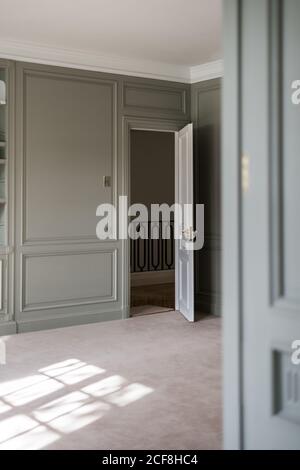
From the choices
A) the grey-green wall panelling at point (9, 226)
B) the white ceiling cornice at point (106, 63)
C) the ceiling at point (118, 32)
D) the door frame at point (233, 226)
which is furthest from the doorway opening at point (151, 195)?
the door frame at point (233, 226)

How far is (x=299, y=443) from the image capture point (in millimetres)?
1574

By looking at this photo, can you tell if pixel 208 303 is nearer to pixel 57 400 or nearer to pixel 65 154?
pixel 65 154

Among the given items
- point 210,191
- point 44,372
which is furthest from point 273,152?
point 210,191

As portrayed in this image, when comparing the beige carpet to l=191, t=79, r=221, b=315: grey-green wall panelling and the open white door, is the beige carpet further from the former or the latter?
l=191, t=79, r=221, b=315: grey-green wall panelling

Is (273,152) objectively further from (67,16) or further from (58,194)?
(58,194)

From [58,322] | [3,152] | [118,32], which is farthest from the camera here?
[58,322]

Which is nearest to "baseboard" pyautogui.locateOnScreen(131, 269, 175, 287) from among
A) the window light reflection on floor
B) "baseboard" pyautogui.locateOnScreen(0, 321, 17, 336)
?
"baseboard" pyautogui.locateOnScreen(0, 321, 17, 336)

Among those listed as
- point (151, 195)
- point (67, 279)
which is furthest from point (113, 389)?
point (151, 195)

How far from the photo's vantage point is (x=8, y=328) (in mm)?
5223

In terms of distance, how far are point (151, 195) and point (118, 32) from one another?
4580mm

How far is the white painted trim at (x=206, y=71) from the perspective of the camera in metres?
6.01

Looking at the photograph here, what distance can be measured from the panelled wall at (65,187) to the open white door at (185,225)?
0.50 metres

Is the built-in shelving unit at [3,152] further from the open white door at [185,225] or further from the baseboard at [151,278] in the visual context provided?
the baseboard at [151,278]

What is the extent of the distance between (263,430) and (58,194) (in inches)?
168
